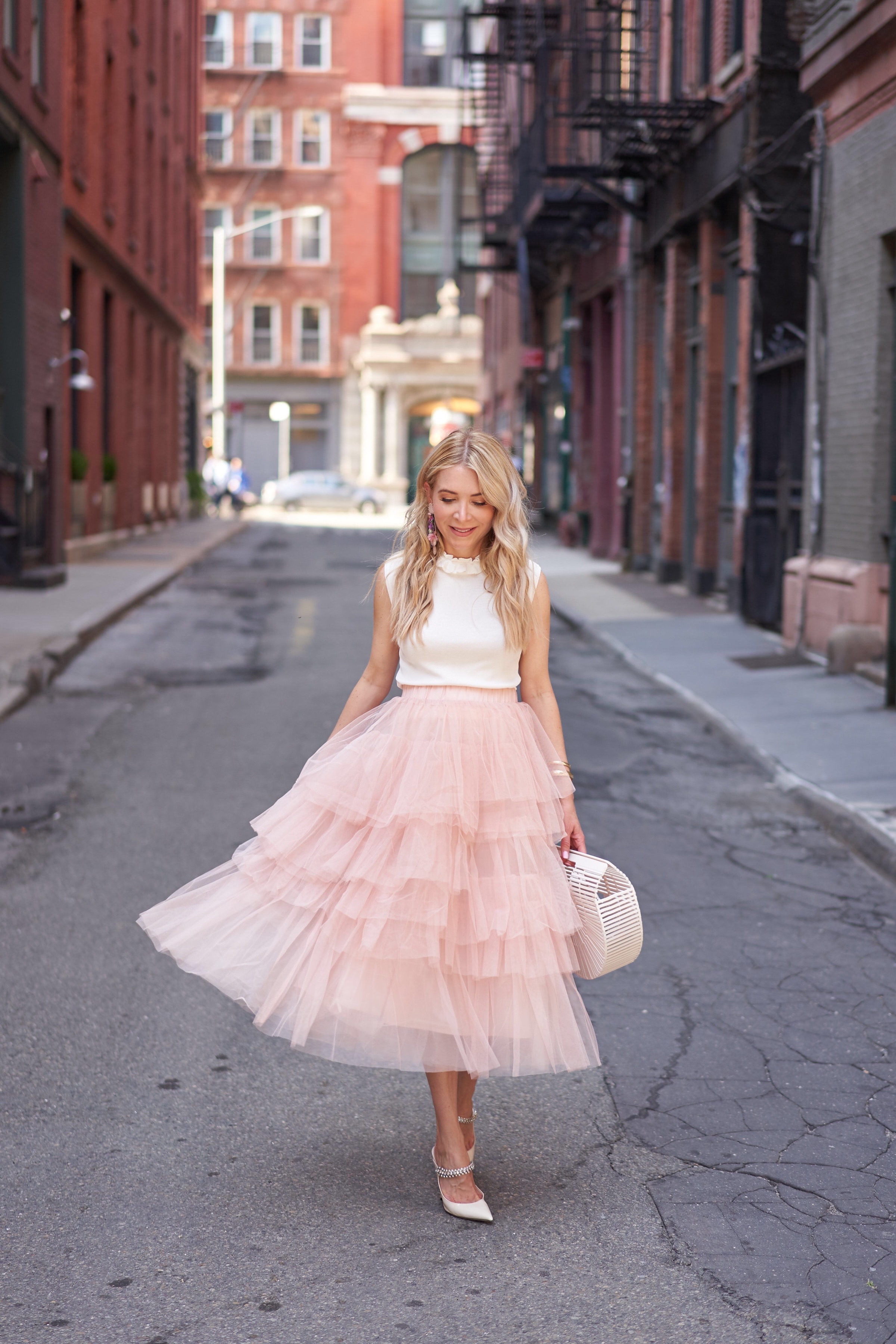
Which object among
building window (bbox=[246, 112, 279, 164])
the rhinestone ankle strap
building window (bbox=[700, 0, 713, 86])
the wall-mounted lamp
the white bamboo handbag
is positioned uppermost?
building window (bbox=[246, 112, 279, 164])

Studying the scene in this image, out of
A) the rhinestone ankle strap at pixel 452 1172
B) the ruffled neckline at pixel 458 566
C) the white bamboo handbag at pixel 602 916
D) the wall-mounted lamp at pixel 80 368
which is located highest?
the wall-mounted lamp at pixel 80 368

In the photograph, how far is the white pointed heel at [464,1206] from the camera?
355 centimetres

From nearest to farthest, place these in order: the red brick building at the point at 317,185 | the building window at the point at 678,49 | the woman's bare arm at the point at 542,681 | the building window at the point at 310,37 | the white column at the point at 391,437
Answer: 1. the woman's bare arm at the point at 542,681
2. the building window at the point at 678,49
3. the white column at the point at 391,437
4. the red brick building at the point at 317,185
5. the building window at the point at 310,37

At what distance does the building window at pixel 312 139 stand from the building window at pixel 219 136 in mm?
2614

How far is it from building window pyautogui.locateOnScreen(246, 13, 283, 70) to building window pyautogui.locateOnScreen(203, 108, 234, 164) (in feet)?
7.03

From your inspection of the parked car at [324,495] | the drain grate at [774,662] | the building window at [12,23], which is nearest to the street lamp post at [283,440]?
the parked car at [324,495]

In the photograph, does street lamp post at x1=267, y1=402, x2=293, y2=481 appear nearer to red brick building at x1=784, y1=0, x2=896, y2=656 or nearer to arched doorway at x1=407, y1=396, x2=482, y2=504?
arched doorway at x1=407, y1=396, x2=482, y2=504

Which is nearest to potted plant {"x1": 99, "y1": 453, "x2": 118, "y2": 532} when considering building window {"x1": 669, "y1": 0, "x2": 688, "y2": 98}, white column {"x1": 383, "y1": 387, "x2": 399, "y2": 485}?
building window {"x1": 669, "y1": 0, "x2": 688, "y2": 98}

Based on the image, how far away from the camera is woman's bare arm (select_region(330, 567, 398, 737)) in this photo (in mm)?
3742

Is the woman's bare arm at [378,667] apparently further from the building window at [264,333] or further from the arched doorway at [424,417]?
the building window at [264,333]

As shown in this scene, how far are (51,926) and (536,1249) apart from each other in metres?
3.05

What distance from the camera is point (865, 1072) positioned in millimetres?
4555

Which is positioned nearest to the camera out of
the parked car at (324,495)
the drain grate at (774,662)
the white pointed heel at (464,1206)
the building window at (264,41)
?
the white pointed heel at (464,1206)

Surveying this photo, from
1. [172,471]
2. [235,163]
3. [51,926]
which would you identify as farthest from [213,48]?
[51,926]
